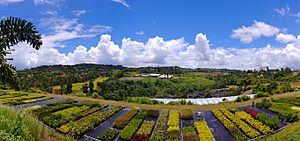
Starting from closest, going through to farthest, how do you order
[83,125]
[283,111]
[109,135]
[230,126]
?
[109,135], [83,125], [230,126], [283,111]

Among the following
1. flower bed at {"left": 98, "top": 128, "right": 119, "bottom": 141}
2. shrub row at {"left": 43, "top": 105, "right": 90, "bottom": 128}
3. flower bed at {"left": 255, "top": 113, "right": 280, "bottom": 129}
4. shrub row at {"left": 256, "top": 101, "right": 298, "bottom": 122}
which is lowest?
flower bed at {"left": 98, "top": 128, "right": 119, "bottom": 141}

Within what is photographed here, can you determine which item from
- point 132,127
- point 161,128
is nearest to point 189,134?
point 161,128

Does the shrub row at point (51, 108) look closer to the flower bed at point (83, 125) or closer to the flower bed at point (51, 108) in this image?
the flower bed at point (51, 108)

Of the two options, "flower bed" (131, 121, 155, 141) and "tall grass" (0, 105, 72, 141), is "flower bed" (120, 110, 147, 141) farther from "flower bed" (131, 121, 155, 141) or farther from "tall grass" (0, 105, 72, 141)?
"tall grass" (0, 105, 72, 141)

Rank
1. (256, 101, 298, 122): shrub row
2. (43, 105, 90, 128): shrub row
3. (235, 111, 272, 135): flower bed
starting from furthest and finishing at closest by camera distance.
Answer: (256, 101, 298, 122): shrub row, (43, 105, 90, 128): shrub row, (235, 111, 272, 135): flower bed

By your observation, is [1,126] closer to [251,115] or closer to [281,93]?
[251,115]

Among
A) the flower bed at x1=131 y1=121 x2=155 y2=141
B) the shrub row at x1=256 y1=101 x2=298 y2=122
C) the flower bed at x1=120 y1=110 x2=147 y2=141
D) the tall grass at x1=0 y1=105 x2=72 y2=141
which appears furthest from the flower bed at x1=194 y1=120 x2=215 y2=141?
the tall grass at x1=0 y1=105 x2=72 y2=141

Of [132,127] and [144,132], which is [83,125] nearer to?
[132,127]
